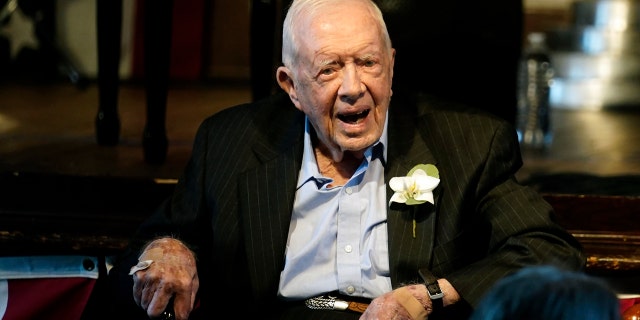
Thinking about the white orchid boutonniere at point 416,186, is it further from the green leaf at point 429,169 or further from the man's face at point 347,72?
the man's face at point 347,72

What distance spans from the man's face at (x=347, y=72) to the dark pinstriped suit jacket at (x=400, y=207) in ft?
0.38

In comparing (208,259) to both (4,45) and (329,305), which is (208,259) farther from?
(4,45)

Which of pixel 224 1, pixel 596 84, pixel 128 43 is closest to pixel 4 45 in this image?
pixel 128 43

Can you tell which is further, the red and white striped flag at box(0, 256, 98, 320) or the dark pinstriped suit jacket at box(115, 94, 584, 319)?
the red and white striped flag at box(0, 256, 98, 320)

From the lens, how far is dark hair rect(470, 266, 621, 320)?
3.92 ft

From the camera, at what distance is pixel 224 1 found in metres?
6.92

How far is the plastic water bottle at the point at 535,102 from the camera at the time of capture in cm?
464

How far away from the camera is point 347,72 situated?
2326 millimetres

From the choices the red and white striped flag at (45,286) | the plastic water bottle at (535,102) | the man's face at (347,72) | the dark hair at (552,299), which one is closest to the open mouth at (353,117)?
the man's face at (347,72)

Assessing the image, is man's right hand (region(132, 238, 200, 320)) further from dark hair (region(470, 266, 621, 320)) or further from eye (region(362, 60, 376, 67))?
Result: dark hair (region(470, 266, 621, 320))

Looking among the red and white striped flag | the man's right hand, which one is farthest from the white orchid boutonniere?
the red and white striped flag

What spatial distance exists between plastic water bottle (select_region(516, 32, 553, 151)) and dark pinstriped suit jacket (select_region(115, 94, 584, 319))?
81.6 inches

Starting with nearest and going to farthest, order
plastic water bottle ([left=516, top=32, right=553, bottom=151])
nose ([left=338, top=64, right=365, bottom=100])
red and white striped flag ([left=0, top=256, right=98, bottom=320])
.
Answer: nose ([left=338, top=64, right=365, bottom=100]) → red and white striped flag ([left=0, top=256, right=98, bottom=320]) → plastic water bottle ([left=516, top=32, right=553, bottom=151])

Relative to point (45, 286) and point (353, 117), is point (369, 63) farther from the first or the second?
point (45, 286)
